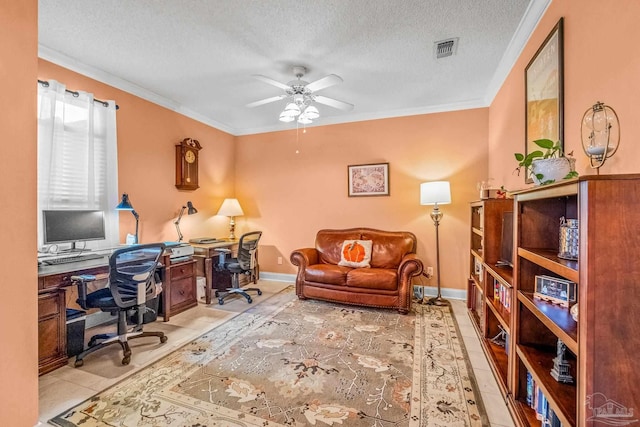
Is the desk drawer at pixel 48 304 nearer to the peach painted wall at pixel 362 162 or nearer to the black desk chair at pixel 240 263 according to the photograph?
the black desk chair at pixel 240 263

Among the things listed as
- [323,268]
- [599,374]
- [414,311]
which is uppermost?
[599,374]

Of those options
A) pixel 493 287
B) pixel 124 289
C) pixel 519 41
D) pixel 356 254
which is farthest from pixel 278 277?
pixel 519 41

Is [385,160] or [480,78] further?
[385,160]

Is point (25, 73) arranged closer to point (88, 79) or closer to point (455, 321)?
point (88, 79)

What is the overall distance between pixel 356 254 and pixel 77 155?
336 centimetres

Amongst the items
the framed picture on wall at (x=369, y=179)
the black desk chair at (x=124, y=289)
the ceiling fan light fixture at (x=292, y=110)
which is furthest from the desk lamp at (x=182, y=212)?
the framed picture on wall at (x=369, y=179)

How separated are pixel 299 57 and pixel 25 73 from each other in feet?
6.51

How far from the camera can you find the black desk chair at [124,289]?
224 centimetres

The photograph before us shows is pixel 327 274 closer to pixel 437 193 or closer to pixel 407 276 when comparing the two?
pixel 407 276

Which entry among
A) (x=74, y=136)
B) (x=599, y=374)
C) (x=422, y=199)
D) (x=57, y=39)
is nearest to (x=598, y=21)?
(x=599, y=374)

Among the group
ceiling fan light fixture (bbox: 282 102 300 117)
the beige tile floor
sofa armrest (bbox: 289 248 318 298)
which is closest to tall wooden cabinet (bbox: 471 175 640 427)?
the beige tile floor

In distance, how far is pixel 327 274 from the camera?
3623 millimetres

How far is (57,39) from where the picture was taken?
7.97 ft

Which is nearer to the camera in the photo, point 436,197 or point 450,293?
point 436,197
